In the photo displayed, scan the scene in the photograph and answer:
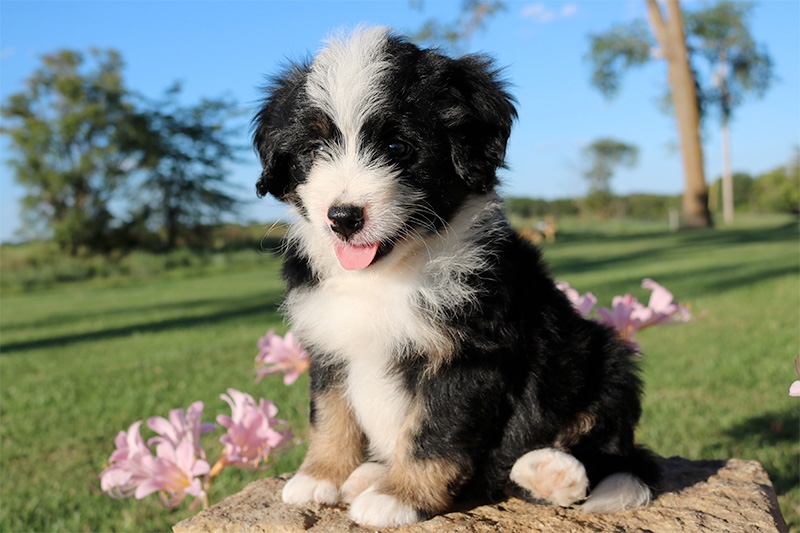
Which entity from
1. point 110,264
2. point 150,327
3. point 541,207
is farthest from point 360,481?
point 541,207

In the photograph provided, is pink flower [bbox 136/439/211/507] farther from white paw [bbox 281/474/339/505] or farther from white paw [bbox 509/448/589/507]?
white paw [bbox 509/448/589/507]

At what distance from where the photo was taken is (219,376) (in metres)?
8.47

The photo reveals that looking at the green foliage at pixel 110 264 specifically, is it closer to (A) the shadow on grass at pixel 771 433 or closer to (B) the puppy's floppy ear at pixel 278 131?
(A) the shadow on grass at pixel 771 433

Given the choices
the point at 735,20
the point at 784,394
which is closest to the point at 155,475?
the point at 784,394

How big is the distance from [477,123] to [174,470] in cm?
186

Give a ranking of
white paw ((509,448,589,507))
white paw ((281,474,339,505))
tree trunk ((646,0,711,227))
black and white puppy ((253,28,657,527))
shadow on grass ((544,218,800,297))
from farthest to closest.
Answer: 1. tree trunk ((646,0,711,227))
2. shadow on grass ((544,218,800,297))
3. white paw ((281,474,339,505))
4. white paw ((509,448,589,507))
5. black and white puppy ((253,28,657,527))

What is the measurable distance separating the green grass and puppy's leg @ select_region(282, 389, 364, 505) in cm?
56

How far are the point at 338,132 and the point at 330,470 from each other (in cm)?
139

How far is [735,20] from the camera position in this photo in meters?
33.2

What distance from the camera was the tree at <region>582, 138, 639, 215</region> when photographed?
2115 inches

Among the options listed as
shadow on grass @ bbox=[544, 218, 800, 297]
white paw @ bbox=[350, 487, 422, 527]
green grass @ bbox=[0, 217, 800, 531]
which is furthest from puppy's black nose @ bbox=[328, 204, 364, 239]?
shadow on grass @ bbox=[544, 218, 800, 297]

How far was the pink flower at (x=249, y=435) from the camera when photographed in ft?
9.27

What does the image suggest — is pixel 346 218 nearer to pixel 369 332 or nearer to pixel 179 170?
pixel 369 332

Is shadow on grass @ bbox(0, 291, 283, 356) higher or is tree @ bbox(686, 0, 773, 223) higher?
tree @ bbox(686, 0, 773, 223)
